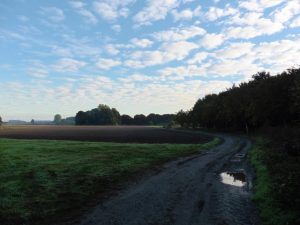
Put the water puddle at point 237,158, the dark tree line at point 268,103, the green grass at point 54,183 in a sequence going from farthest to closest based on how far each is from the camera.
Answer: the dark tree line at point 268,103 < the water puddle at point 237,158 < the green grass at point 54,183

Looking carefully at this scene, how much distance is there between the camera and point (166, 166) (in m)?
29.3

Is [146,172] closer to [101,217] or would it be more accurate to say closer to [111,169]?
[111,169]

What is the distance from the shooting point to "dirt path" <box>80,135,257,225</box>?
1303 cm

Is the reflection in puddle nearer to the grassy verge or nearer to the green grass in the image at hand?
the grassy verge

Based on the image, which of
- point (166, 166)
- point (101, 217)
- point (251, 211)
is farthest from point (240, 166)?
point (101, 217)

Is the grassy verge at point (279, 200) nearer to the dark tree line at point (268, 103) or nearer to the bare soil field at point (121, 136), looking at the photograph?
the dark tree line at point (268, 103)

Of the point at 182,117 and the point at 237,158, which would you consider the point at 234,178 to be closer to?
the point at 237,158

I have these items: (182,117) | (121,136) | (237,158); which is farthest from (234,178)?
(182,117)

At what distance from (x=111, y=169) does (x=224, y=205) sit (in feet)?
41.4

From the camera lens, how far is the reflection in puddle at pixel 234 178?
69.3 ft

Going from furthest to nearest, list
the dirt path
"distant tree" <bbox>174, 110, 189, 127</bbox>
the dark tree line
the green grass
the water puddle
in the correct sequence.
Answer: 1. "distant tree" <bbox>174, 110, 189, 127</bbox>
2. the dark tree line
3. the water puddle
4. the green grass
5. the dirt path

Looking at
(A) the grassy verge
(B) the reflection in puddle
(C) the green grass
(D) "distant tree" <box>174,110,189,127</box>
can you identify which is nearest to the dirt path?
(B) the reflection in puddle

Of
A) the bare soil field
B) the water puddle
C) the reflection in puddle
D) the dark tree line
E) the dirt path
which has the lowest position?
the dirt path

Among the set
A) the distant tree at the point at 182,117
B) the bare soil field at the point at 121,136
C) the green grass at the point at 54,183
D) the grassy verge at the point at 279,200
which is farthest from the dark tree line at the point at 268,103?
the distant tree at the point at 182,117
